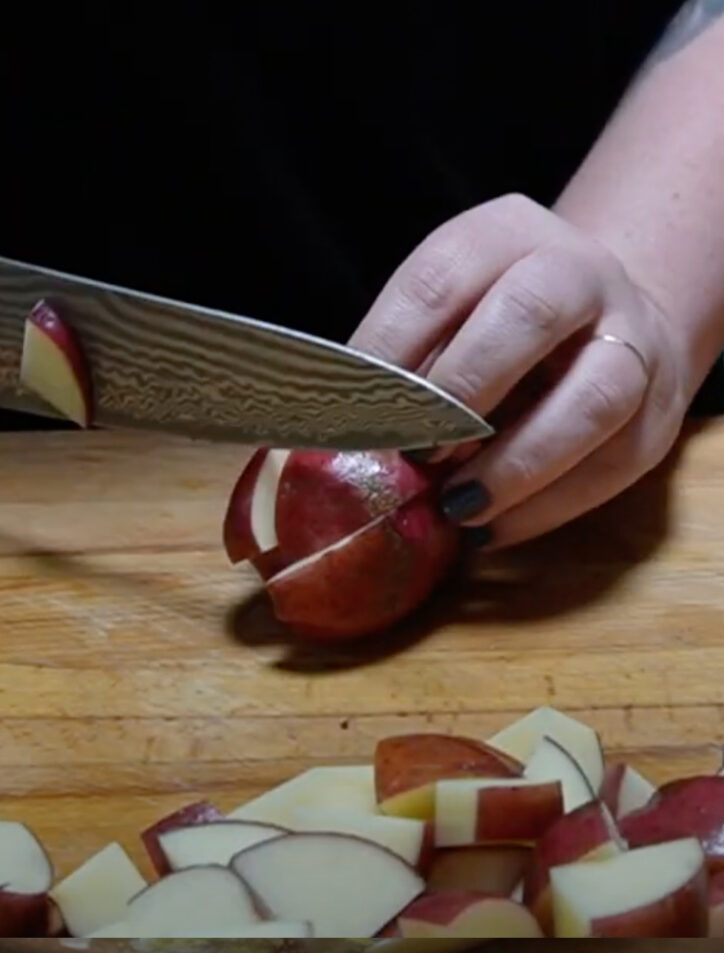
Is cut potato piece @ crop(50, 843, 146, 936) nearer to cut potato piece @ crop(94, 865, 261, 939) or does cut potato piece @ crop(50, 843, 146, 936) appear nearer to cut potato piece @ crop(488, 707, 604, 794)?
cut potato piece @ crop(94, 865, 261, 939)

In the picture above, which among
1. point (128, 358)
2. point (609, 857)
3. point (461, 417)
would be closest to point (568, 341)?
point (461, 417)

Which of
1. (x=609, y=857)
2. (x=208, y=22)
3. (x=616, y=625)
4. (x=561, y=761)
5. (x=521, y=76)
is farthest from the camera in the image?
(x=521, y=76)

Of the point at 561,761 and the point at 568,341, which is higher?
the point at 568,341

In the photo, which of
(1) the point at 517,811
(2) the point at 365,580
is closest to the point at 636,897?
(1) the point at 517,811

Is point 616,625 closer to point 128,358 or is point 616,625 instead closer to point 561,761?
point 561,761

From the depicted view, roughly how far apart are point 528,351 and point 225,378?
0.23 metres

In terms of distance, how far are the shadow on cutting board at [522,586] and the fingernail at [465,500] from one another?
3.4 inches

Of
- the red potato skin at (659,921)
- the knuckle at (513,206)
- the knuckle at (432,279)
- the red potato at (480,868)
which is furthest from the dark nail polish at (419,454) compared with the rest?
the red potato skin at (659,921)

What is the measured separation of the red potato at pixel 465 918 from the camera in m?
0.98

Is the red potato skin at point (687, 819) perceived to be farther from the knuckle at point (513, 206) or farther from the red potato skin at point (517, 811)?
the knuckle at point (513, 206)

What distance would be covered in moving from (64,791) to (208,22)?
697 millimetres

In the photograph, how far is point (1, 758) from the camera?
1256mm

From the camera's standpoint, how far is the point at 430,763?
3.81 ft

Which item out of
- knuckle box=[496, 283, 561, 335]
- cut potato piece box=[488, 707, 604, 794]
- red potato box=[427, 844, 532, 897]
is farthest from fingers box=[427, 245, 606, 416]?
red potato box=[427, 844, 532, 897]
